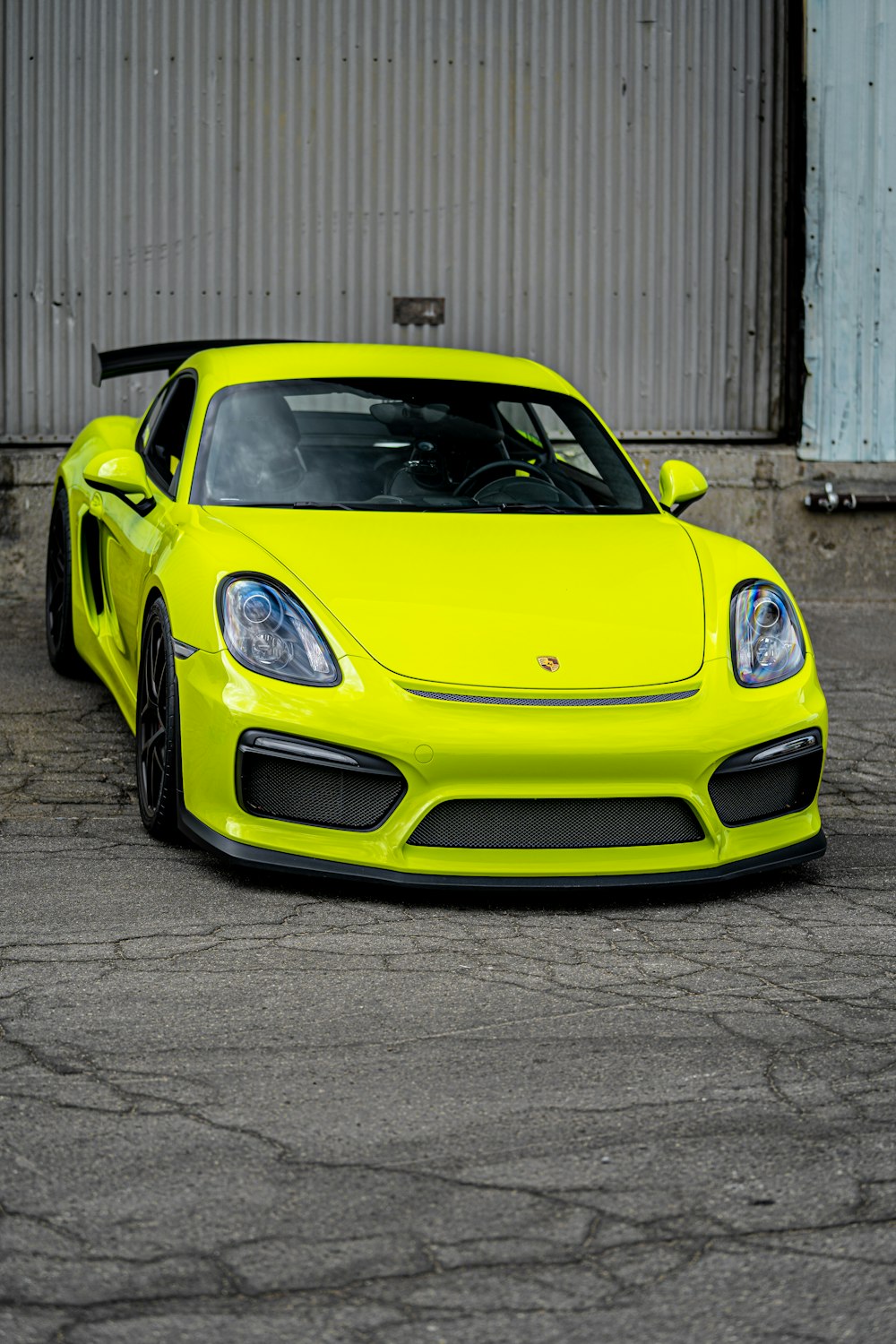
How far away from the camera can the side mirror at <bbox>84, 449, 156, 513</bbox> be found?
5316 millimetres

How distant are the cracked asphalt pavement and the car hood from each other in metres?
0.61

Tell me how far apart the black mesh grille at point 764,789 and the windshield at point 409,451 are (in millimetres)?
1261

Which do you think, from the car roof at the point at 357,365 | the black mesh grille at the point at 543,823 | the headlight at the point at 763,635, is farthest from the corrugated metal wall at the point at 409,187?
the black mesh grille at the point at 543,823

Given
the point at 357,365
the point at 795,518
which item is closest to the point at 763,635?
the point at 357,365

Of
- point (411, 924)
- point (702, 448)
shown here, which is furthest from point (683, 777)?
point (702, 448)

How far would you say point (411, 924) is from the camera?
410cm

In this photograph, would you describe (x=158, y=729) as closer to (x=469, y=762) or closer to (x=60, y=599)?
(x=469, y=762)

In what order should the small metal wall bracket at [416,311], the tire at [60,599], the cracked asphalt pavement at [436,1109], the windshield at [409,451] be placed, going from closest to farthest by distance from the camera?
the cracked asphalt pavement at [436,1109], the windshield at [409,451], the tire at [60,599], the small metal wall bracket at [416,311]

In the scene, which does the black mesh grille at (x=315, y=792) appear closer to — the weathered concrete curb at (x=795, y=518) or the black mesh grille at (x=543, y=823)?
the black mesh grille at (x=543, y=823)

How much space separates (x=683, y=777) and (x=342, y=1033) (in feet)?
4.18

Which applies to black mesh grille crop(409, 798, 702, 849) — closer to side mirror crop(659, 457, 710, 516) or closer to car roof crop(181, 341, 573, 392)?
side mirror crop(659, 457, 710, 516)

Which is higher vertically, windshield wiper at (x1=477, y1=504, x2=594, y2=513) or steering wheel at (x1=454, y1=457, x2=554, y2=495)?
steering wheel at (x1=454, y1=457, x2=554, y2=495)

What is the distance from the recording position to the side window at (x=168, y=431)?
18.6 feet

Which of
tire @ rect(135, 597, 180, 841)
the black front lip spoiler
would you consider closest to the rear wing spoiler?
tire @ rect(135, 597, 180, 841)
